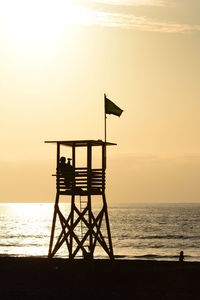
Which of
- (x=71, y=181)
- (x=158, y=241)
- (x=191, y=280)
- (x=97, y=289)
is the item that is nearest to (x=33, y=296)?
(x=97, y=289)

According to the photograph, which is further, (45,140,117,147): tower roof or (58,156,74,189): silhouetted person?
(58,156,74,189): silhouetted person

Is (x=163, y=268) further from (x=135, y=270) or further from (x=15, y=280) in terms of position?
(x=15, y=280)

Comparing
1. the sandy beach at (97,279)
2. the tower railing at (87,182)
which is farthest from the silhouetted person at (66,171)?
the sandy beach at (97,279)

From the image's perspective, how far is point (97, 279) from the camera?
32000mm

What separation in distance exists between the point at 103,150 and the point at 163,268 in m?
6.93

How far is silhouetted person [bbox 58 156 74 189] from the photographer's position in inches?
1453

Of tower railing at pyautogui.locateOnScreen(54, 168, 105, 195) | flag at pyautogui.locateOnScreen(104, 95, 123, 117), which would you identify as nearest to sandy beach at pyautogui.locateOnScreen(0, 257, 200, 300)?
tower railing at pyautogui.locateOnScreen(54, 168, 105, 195)

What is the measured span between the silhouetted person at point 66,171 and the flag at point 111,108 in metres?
3.50

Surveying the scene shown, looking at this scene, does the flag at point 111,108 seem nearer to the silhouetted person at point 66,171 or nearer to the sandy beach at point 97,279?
the silhouetted person at point 66,171

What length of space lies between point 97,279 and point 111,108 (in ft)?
32.3

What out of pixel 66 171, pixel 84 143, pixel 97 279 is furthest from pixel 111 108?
pixel 97 279

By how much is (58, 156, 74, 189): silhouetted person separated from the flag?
3.50m

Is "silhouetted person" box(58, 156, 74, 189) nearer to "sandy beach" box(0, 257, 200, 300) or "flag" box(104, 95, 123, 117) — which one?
"flag" box(104, 95, 123, 117)

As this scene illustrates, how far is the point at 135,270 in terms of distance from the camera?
1345 inches
